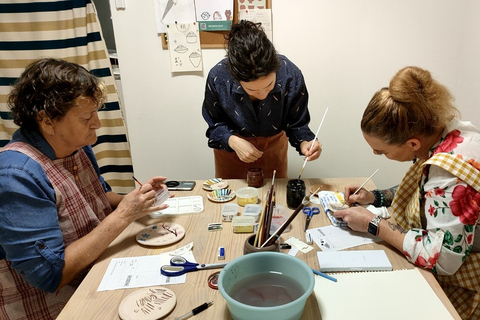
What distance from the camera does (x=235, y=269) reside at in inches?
34.5

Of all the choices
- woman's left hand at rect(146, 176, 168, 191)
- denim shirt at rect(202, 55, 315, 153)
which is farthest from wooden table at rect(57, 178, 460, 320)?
denim shirt at rect(202, 55, 315, 153)

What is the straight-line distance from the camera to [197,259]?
1088 millimetres

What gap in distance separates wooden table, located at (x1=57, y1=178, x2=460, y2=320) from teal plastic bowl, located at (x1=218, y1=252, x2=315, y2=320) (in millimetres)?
85

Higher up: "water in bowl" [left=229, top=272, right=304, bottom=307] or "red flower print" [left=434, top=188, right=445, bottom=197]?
"red flower print" [left=434, top=188, right=445, bottom=197]

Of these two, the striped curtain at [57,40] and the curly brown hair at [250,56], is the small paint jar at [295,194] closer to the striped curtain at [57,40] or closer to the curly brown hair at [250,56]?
the curly brown hair at [250,56]

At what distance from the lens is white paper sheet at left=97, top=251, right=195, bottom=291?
991 millimetres

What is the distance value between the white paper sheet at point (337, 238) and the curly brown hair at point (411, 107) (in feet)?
1.12

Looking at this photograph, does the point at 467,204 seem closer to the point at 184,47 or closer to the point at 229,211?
the point at 229,211

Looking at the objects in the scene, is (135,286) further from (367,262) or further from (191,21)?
(191,21)

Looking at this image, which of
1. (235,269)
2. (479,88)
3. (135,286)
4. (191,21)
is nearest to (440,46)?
(479,88)

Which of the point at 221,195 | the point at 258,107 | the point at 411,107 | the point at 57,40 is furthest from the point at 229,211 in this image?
the point at 57,40

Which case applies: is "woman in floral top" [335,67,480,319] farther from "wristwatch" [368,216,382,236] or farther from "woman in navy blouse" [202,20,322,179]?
"woman in navy blouse" [202,20,322,179]

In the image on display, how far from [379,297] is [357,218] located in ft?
1.02

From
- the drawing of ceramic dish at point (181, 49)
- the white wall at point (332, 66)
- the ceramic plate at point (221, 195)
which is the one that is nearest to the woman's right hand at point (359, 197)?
the ceramic plate at point (221, 195)
